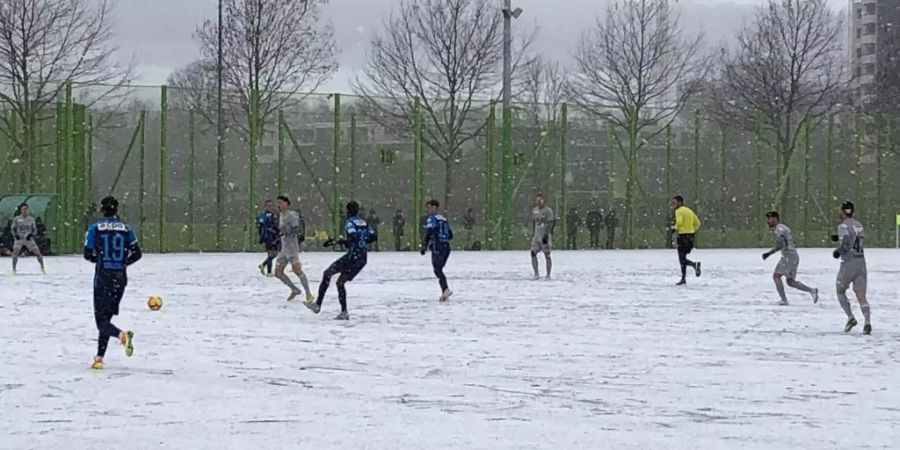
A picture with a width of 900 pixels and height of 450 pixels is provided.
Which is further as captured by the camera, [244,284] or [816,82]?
[816,82]

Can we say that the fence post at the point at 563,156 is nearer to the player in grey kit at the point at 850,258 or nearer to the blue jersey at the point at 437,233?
the blue jersey at the point at 437,233

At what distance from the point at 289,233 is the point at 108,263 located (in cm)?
849

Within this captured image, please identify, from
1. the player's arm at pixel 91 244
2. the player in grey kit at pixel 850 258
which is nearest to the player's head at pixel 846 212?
the player in grey kit at pixel 850 258

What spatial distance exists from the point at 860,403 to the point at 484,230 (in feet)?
120

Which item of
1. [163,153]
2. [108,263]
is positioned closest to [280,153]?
[163,153]

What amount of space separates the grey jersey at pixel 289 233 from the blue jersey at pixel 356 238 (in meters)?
2.82

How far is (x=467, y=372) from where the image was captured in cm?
1264

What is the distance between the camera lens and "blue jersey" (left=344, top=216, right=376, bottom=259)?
739 inches

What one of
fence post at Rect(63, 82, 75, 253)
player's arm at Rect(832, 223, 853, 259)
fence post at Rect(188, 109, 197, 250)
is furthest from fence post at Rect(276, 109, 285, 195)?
player's arm at Rect(832, 223, 853, 259)

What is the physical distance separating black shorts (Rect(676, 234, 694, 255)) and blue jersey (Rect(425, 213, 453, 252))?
626 cm

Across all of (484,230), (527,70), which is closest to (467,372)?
(484,230)

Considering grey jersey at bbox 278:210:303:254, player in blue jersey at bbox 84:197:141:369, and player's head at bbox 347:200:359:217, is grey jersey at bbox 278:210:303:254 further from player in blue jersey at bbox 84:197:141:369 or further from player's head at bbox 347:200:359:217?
player in blue jersey at bbox 84:197:141:369

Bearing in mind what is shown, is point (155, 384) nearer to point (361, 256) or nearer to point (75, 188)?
point (361, 256)

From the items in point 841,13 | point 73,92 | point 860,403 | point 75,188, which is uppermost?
point 841,13
